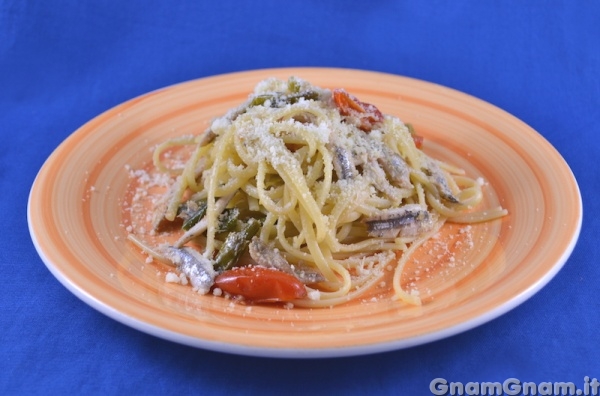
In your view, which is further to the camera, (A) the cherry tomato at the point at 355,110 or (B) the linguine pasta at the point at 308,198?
(A) the cherry tomato at the point at 355,110

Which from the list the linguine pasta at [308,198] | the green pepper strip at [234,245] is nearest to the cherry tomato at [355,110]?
the linguine pasta at [308,198]

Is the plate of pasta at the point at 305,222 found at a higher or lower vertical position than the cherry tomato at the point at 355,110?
lower

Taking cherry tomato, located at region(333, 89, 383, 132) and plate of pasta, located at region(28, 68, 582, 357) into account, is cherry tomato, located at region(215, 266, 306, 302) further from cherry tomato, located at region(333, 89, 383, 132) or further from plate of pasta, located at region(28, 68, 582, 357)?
cherry tomato, located at region(333, 89, 383, 132)

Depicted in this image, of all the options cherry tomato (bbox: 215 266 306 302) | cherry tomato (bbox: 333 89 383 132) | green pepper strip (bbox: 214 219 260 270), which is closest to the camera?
cherry tomato (bbox: 215 266 306 302)

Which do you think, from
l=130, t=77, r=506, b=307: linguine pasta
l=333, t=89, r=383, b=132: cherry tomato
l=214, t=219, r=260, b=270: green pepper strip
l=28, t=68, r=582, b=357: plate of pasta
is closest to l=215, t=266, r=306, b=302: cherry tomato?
l=28, t=68, r=582, b=357: plate of pasta

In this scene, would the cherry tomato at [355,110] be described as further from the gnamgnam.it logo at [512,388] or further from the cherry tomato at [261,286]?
the gnamgnam.it logo at [512,388]

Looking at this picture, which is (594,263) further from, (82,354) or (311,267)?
(82,354)

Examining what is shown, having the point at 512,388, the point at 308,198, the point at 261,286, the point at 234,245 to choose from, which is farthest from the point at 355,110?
the point at 512,388

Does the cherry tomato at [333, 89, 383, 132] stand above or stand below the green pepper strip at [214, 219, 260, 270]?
above
